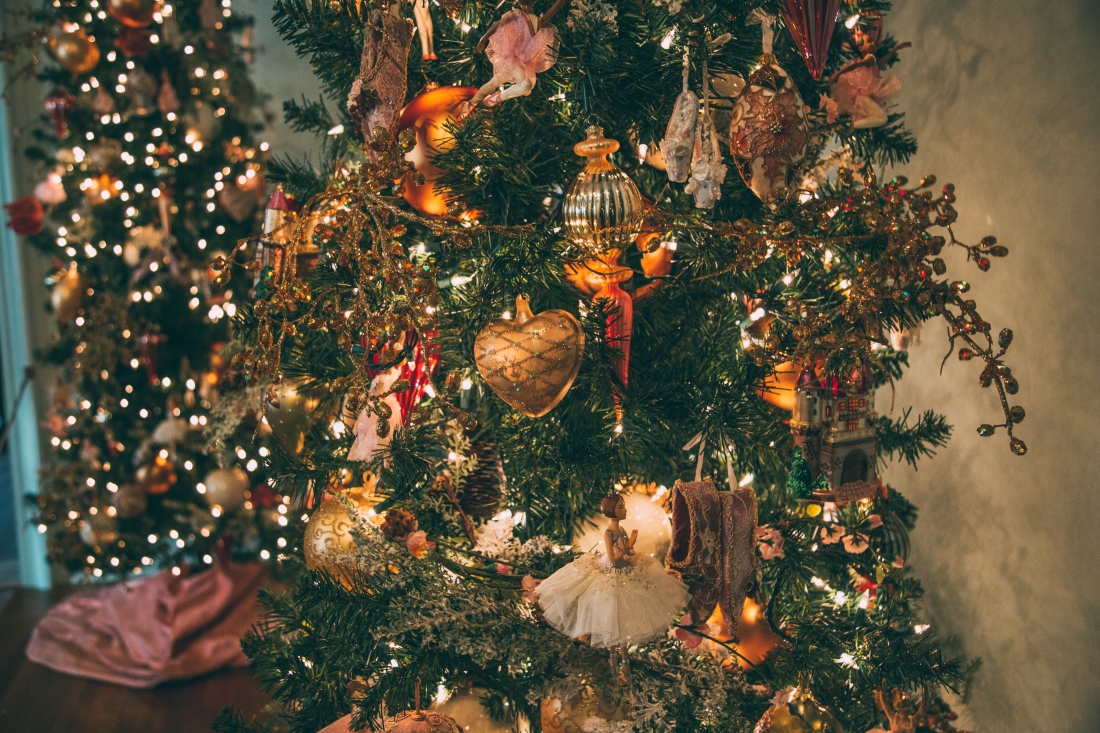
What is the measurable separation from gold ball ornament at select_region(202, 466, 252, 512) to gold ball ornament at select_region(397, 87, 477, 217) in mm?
1981

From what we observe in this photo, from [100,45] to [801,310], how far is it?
2.70m

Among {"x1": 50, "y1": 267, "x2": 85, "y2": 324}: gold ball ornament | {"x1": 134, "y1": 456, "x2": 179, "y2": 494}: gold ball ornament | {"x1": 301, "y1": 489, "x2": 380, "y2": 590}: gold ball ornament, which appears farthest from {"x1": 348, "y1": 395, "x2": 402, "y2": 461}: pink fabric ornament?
{"x1": 50, "y1": 267, "x2": 85, "y2": 324}: gold ball ornament

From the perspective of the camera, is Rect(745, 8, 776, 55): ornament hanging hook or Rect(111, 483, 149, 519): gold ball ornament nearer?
Rect(745, 8, 776, 55): ornament hanging hook

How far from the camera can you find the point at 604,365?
4.12ft

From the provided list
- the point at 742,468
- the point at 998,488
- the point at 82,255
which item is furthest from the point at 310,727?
the point at 82,255

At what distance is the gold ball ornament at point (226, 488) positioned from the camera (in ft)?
9.53

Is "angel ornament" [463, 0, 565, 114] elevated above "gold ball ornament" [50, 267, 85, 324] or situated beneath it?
elevated above

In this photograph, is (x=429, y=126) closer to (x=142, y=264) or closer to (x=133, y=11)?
(x=133, y=11)

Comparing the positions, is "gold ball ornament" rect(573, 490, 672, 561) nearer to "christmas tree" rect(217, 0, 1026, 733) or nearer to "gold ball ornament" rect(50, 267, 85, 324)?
"christmas tree" rect(217, 0, 1026, 733)

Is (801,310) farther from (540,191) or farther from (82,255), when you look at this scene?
(82,255)

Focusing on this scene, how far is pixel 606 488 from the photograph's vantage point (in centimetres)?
133

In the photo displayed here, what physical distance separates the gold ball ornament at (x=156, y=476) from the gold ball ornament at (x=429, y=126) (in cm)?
217

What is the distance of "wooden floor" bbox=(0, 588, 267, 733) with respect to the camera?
256 centimetres

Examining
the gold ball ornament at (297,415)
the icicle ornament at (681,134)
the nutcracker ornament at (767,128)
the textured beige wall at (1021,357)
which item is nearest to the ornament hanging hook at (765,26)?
the nutcracker ornament at (767,128)
